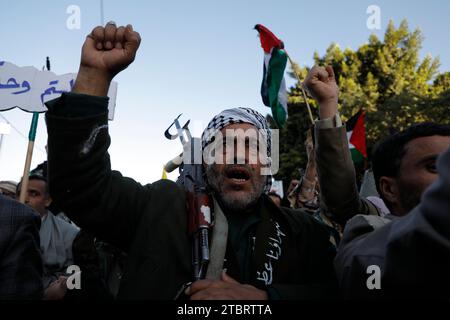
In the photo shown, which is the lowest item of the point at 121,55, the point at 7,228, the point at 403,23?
the point at 7,228

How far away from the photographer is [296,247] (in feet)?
5.81

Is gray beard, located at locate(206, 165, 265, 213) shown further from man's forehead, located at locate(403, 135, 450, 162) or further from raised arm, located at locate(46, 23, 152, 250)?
man's forehead, located at locate(403, 135, 450, 162)

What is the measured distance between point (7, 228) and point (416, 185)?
155cm

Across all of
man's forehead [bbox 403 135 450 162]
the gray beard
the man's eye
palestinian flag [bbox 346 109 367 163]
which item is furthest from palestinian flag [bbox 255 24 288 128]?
the man's eye

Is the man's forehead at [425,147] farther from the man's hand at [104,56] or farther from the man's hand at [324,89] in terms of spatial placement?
the man's hand at [104,56]

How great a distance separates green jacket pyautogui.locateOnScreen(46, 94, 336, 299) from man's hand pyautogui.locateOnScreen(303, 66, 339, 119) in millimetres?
501

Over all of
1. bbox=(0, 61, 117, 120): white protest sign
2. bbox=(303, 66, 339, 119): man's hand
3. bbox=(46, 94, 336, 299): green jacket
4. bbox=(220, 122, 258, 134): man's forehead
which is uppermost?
bbox=(0, 61, 117, 120): white protest sign

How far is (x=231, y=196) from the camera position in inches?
75.1

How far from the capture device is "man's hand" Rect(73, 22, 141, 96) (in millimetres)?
1546

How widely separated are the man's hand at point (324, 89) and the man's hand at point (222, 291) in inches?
35.4

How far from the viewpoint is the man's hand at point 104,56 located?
1546mm

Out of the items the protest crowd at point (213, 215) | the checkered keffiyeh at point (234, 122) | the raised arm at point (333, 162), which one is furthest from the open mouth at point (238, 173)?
the raised arm at point (333, 162)

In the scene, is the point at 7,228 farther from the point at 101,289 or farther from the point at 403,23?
the point at 403,23
